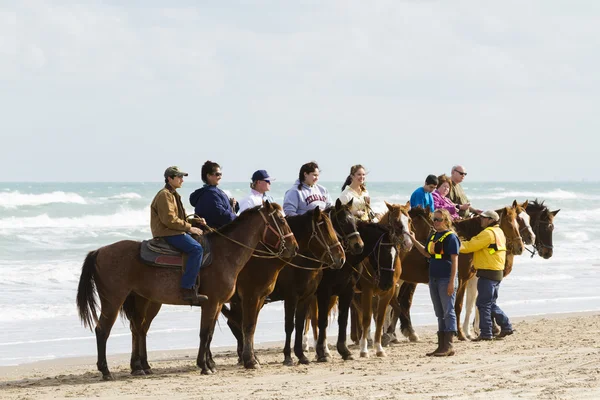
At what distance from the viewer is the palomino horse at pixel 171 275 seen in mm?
10117

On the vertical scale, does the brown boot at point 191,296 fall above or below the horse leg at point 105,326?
above

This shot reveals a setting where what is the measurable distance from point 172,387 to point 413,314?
7669 mm

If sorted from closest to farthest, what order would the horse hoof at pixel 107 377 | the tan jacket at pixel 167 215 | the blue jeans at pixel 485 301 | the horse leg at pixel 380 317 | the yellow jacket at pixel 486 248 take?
the tan jacket at pixel 167 215, the horse hoof at pixel 107 377, the horse leg at pixel 380 317, the yellow jacket at pixel 486 248, the blue jeans at pixel 485 301

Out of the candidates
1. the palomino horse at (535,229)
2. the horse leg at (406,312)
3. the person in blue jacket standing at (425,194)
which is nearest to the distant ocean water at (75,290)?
the horse leg at (406,312)

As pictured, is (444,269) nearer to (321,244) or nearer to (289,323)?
(321,244)

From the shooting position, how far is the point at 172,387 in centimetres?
958

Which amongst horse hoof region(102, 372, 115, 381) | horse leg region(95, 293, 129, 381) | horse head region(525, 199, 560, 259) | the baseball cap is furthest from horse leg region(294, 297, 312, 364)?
horse head region(525, 199, 560, 259)

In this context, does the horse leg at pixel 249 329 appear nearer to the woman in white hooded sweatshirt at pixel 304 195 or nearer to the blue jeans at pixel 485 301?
the woman in white hooded sweatshirt at pixel 304 195

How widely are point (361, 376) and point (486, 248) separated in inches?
146

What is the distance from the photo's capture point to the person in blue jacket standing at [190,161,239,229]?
1069 cm

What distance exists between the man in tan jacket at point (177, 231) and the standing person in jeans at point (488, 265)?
3963 mm

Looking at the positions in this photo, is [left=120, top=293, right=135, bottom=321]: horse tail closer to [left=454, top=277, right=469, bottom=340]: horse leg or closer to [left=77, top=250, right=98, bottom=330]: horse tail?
[left=77, top=250, right=98, bottom=330]: horse tail

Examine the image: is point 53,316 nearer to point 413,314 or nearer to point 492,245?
point 413,314

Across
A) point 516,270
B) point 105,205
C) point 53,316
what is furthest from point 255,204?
point 105,205
